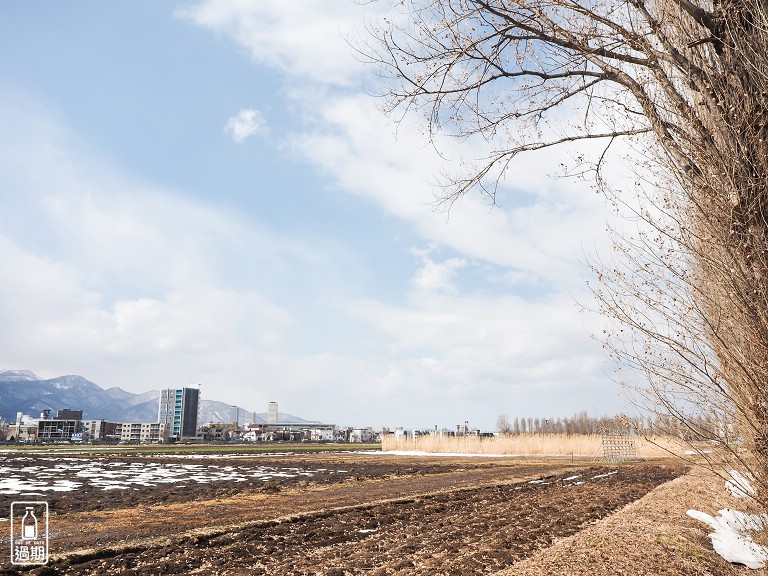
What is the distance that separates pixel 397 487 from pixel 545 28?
13.1 metres

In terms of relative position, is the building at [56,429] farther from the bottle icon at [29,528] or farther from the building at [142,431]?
the bottle icon at [29,528]

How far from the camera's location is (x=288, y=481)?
1745 centimetres

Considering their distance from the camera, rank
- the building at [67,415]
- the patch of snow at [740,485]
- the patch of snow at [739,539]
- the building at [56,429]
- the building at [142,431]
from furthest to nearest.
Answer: the building at [67,415]
the building at [142,431]
the building at [56,429]
the patch of snow at [739,539]
the patch of snow at [740,485]

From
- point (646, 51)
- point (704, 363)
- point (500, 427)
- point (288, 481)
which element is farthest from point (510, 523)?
point (500, 427)

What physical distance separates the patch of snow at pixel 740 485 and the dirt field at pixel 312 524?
2.55 metres

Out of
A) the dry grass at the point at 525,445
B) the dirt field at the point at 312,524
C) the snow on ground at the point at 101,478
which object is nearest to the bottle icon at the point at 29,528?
the dirt field at the point at 312,524

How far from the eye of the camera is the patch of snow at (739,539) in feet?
17.4

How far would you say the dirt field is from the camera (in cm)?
674

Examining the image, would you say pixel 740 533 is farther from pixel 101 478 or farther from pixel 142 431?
pixel 142 431

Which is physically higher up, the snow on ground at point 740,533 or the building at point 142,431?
the building at point 142,431

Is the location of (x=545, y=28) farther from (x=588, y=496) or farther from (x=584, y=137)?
(x=588, y=496)

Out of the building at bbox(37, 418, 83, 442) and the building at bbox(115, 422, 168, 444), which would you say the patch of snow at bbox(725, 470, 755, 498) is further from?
the building at bbox(37, 418, 83, 442)

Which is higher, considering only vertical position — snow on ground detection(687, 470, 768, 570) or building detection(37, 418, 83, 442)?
building detection(37, 418, 83, 442)

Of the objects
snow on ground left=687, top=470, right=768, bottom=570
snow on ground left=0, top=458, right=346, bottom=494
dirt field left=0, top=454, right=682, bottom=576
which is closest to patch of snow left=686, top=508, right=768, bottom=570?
snow on ground left=687, top=470, right=768, bottom=570
